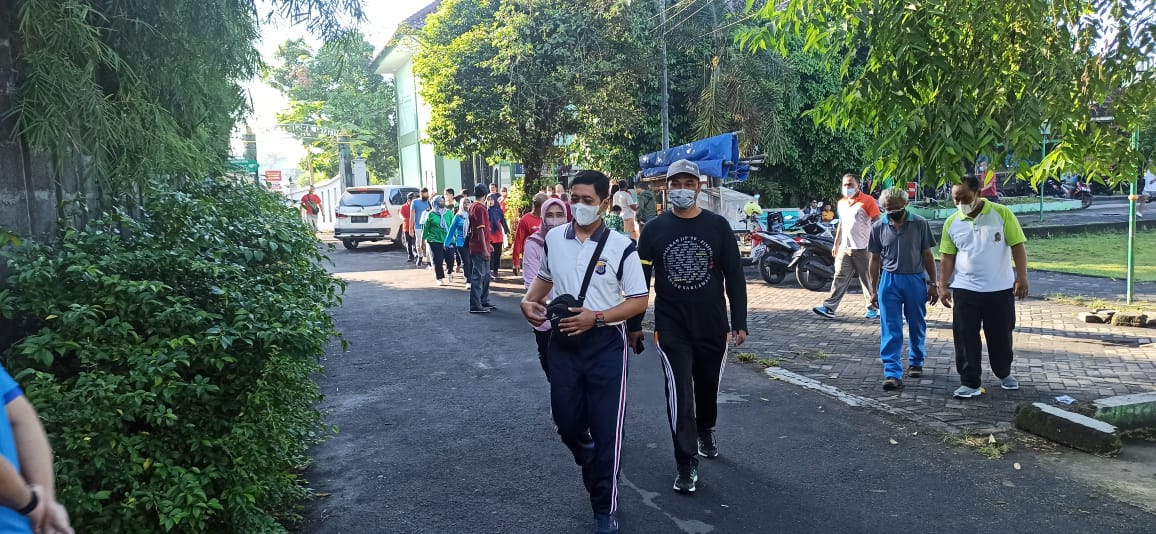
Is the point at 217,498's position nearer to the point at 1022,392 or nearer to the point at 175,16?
the point at 175,16

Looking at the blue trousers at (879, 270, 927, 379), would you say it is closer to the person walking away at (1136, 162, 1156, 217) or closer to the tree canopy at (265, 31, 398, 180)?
the person walking away at (1136, 162, 1156, 217)

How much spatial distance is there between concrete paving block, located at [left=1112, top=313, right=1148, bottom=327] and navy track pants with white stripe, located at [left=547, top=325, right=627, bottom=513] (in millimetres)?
7772

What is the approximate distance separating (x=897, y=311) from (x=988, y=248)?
95cm

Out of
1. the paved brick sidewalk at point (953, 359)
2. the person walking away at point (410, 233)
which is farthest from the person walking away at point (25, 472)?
the person walking away at point (410, 233)

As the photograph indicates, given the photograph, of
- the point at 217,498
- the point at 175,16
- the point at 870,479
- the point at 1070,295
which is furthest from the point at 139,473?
the point at 1070,295

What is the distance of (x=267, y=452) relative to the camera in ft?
12.9

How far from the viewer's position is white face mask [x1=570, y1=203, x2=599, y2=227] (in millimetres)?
4344

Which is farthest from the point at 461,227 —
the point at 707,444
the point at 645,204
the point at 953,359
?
the point at 707,444

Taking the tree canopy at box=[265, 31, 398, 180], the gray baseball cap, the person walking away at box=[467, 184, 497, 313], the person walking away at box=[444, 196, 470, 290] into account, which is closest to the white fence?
the tree canopy at box=[265, 31, 398, 180]

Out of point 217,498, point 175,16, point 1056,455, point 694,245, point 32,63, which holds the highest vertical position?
point 175,16

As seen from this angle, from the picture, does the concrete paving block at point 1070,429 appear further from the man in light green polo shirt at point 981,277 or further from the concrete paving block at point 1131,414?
the man in light green polo shirt at point 981,277

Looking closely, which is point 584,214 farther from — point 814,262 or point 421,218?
point 421,218

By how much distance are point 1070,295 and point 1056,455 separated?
7.58m

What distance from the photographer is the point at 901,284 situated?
7070mm
